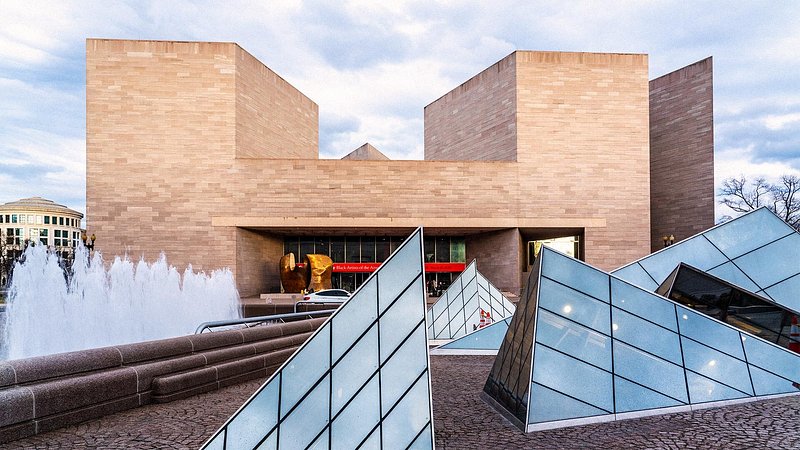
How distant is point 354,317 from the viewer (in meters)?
6.15

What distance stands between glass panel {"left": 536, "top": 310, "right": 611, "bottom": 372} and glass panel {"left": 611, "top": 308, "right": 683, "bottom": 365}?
39 cm

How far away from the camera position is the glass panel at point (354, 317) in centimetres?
600

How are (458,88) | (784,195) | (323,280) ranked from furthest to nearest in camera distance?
(784,195)
(458,88)
(323,280)

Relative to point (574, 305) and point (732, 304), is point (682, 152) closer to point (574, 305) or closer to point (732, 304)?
point (732, 304)

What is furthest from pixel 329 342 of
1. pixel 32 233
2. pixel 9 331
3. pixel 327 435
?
pixel 32 233

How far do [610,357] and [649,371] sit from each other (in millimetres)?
751

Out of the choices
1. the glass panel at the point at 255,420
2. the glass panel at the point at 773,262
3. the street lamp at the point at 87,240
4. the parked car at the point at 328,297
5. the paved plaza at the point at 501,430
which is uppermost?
the street lamp at the point at 87,240

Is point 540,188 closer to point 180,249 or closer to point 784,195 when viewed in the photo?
point 180,249

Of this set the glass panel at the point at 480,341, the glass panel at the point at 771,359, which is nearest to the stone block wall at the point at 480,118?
the glass panel at the point at 480,341

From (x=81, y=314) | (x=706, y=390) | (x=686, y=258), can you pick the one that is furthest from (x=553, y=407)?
(x=81, y=314)

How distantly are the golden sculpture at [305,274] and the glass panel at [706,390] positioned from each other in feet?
89.3

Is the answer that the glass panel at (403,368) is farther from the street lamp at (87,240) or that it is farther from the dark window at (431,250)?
the dark window at (431,250)

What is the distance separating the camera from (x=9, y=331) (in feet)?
41.5

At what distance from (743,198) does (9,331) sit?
56.0 meters
